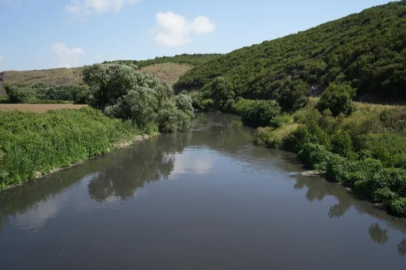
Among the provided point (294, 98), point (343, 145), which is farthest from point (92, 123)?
point (294, 98)

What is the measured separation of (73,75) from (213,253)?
12818 cm

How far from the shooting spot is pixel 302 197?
22078mm

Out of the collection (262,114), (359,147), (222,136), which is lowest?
(222,136)

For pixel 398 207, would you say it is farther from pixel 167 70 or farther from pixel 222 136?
pixel 167 70

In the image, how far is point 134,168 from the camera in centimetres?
2969

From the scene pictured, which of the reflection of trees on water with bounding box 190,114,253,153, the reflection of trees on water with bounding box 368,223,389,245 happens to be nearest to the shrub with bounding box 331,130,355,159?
the reflection of trees on water with bounding box 368,223,389,245

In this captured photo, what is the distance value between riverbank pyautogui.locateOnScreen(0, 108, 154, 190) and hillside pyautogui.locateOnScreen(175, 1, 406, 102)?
30.2 m

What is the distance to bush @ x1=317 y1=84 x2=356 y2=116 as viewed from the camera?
35500 millimetres

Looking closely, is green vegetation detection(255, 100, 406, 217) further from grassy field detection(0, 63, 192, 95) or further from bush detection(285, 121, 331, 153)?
grassy field detection(0, 63, 192, 95)

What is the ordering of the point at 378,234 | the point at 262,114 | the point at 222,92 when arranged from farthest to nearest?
the point at 222,92, the point at 262,114, the point at 378,234

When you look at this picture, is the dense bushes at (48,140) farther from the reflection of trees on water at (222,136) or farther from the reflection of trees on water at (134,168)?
the reflection of trees on water at (222,136)

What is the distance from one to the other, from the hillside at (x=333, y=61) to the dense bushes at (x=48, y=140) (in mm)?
30546

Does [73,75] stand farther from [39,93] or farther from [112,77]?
[112,77]

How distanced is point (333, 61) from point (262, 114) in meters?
18.4
